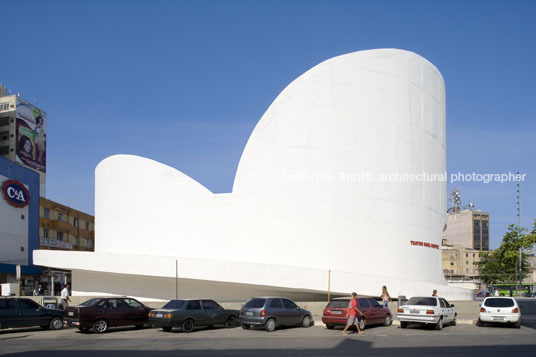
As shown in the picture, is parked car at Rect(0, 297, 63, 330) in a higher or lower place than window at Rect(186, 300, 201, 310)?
lower

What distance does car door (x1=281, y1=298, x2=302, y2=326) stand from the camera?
19484 millimetres

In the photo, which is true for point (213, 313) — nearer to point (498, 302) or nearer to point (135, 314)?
point (135, 314)

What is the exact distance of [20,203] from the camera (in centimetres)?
4988

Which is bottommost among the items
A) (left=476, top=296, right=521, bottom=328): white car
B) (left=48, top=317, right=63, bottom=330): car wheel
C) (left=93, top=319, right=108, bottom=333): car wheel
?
(left=48, top=317, right=63, bottom=330): car wheel

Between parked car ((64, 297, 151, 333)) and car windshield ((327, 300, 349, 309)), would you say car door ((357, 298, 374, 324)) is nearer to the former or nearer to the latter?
car windshield ((327, 300, 349, 309))

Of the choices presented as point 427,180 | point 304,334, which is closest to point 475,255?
point 427,180

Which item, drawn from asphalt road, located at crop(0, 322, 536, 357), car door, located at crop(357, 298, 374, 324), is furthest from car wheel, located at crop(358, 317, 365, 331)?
car door, located at crop(357, 298, 374, 324)

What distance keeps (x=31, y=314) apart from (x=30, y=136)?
8555cm

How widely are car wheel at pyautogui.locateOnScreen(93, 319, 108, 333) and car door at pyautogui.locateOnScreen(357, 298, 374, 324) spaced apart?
358 inches

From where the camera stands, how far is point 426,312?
1941cm

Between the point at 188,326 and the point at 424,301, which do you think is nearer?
the point at 188,326

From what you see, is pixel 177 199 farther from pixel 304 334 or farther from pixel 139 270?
pixel 304 334

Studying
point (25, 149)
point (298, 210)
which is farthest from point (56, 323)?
point (25, 149)

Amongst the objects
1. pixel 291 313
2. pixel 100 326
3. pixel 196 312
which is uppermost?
pixel 196 312
